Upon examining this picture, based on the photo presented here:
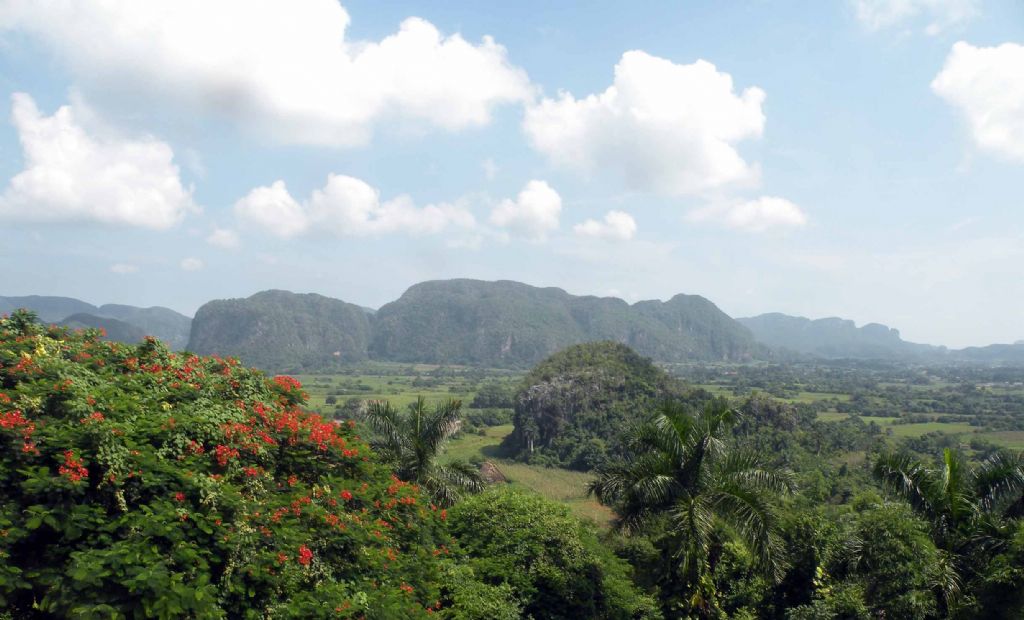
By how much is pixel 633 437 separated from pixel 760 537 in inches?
99.9

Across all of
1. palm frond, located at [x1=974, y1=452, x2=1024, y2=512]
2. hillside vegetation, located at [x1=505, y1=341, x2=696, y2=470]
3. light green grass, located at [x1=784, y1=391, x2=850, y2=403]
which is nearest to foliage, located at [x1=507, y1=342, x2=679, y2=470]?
hillside vegetation, located at [x1=505, y1=341, x2=696, y2=470]

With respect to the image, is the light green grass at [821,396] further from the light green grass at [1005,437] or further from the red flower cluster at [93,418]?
the red flower cluster at [93,418]

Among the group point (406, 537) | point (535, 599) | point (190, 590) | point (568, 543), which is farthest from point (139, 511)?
point (568, 543)

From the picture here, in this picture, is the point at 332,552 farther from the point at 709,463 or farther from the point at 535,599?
the point at 709,463

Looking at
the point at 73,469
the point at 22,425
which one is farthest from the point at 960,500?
the point at 22,425

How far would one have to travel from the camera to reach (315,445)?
8250 millimetres

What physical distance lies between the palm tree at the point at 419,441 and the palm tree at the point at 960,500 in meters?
9.09

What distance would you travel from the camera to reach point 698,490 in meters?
9.54

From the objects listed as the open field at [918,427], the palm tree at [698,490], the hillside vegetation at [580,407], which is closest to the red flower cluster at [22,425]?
the palm tree at [698,490]

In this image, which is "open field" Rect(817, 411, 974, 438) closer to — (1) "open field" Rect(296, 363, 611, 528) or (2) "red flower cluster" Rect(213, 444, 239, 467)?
(1) "open field" Rect(296, 363, 611, 528)

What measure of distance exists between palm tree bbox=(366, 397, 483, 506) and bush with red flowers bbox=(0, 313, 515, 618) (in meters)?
4.96

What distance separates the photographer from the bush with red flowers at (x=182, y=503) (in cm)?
520

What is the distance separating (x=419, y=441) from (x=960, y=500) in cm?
1074

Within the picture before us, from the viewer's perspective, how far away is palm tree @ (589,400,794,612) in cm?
887
